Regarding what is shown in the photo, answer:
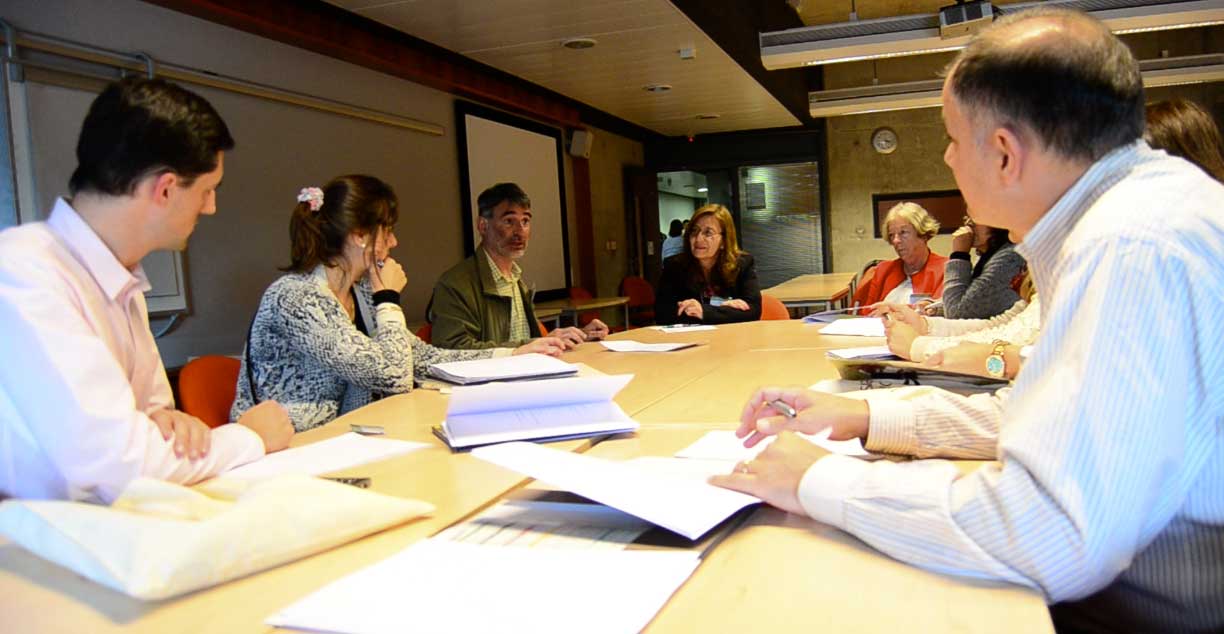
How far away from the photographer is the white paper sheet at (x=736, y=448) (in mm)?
1348

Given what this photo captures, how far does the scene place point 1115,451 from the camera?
804 mm

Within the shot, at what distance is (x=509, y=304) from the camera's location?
11.9ft

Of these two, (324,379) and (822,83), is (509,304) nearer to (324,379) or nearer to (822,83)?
(324,379)

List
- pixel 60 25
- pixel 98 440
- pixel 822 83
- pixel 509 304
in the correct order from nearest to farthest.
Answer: pixel 98 440, pixel 60 25, pixel 509 304, pixel 822 83

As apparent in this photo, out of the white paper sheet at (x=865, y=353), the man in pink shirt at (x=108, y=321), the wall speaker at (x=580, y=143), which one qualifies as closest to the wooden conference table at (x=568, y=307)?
the wall speaker at (x=580, y=143)

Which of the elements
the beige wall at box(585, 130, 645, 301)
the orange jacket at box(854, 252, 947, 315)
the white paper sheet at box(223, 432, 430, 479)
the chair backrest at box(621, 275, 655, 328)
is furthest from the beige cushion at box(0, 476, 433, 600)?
the beige wall at box(585, 130, 645, 301)

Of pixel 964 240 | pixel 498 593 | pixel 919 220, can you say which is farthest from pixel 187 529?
pixel 919 220

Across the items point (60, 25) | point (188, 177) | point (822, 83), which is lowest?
point (188, 177)

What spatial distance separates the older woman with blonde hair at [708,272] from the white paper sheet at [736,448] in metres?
2.92

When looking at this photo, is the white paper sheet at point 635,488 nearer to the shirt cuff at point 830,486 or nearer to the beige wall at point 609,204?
the shirt cuff at point 830,486

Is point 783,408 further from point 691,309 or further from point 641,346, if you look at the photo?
point 691,309

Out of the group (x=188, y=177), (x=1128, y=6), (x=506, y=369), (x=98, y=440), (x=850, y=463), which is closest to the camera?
(x=850, y=463)

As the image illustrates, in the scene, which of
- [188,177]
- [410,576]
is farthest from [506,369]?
[410,576]

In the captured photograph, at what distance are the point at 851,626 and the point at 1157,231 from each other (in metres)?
0.50
